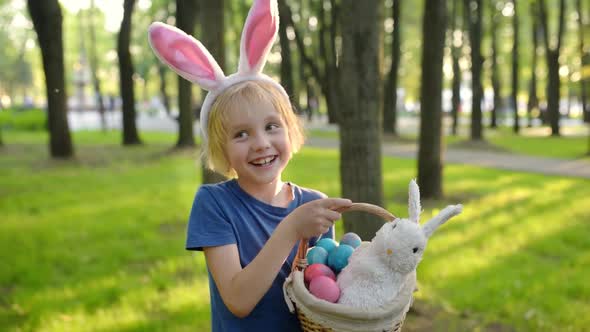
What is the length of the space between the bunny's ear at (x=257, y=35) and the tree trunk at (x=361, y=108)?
2.22m

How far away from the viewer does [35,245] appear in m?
5.64

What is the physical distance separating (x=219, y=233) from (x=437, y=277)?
11.7 feet

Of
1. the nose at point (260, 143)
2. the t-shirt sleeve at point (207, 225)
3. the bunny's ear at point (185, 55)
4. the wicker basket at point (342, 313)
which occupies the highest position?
the bunny's ear at point (185, 55)

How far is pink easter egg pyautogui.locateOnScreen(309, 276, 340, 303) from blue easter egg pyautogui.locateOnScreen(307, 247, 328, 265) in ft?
0.51

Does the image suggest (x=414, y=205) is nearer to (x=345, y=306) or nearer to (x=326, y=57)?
(x=345, y=306)

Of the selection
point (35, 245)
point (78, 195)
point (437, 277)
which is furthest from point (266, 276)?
point (78, 195)

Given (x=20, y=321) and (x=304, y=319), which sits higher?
(x=304, y=319)

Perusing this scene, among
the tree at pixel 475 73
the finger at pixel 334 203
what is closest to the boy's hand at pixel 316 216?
the finger at pixel 334 203

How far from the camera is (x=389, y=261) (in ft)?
4.72

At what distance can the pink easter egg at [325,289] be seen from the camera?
1.44m

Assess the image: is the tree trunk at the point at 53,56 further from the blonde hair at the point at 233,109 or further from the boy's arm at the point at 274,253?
the boy's arm at the point at 274,253

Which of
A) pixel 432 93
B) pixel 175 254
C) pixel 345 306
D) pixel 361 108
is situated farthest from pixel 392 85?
pixel 345 306

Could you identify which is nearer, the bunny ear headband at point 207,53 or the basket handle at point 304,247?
the basket handle at point 304,247

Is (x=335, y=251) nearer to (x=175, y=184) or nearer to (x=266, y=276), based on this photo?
(x=266, y=276)
